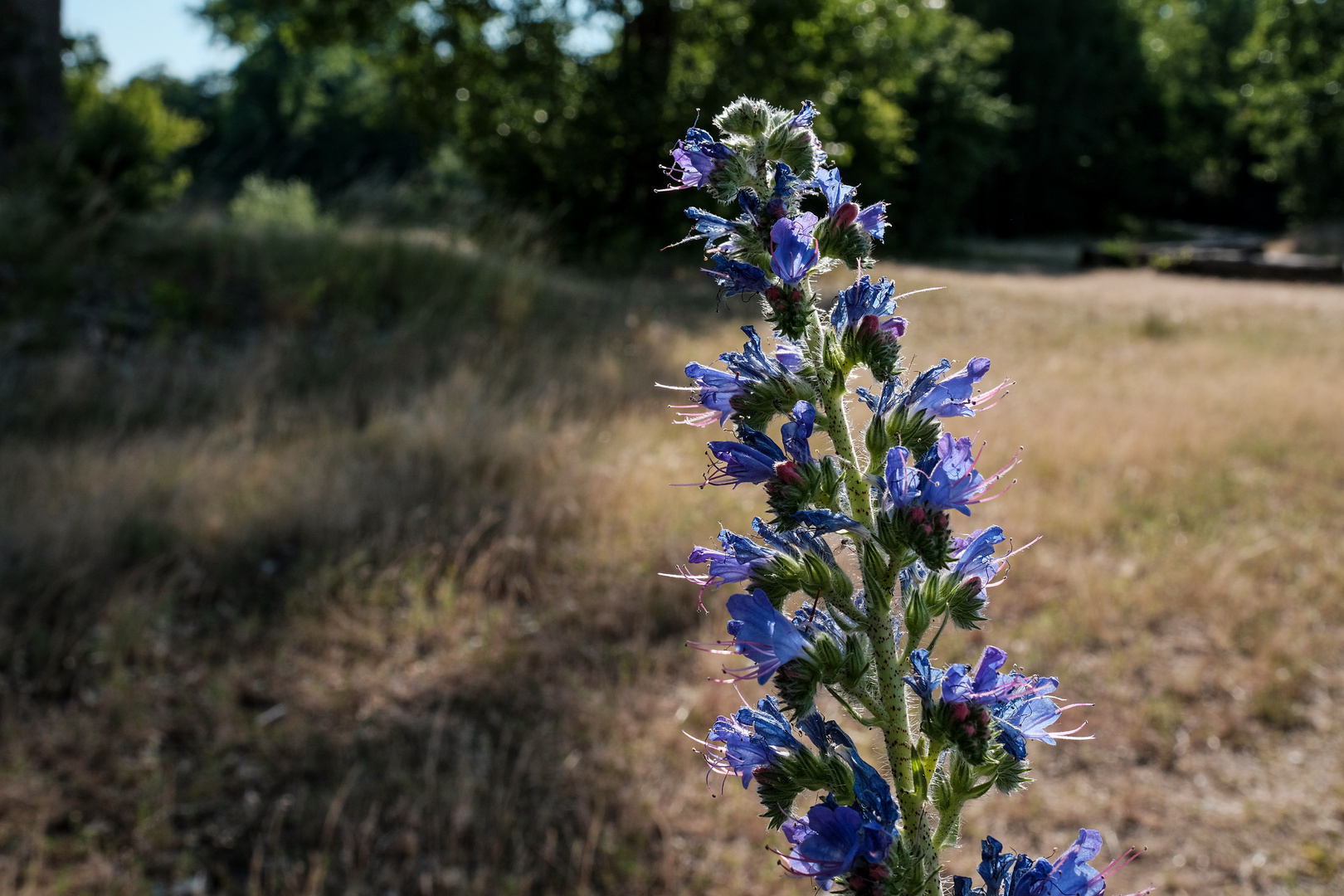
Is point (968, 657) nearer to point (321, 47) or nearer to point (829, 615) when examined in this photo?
point (829, 615)

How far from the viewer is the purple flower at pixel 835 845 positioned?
2.91 feet

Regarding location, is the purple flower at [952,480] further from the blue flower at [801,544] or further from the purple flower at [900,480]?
the blue flower at [801,544]

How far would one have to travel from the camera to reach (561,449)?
6531mm

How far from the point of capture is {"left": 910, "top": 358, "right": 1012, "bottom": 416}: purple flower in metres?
1.03

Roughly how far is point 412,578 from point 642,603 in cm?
117

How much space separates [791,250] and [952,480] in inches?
10.9

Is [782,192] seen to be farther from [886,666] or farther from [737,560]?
[886,666]

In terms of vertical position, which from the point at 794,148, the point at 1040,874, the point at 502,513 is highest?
the point at 794,148

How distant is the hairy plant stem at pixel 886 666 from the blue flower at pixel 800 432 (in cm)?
2

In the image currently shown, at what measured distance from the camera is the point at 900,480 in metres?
0.96

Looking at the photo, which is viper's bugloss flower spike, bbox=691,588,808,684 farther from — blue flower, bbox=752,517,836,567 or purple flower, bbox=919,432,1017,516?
purple flower, bbox=919,432,1017,516

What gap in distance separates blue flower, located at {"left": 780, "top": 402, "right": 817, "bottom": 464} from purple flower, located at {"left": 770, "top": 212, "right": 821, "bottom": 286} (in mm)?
131

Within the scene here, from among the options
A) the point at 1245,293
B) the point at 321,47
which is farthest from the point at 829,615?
the point at 1245,293

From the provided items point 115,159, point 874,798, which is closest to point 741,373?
point 874,798
